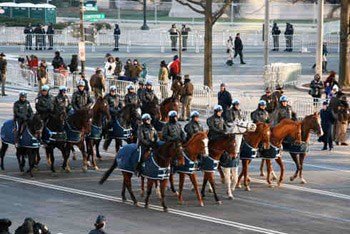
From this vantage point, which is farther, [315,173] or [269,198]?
[315,173]

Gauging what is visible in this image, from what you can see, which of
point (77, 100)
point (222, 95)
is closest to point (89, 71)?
point (222, 95)

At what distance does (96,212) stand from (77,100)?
6049 mm

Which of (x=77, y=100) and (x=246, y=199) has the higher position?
(x=77, y=100)

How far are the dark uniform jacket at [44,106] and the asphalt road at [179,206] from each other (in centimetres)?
156

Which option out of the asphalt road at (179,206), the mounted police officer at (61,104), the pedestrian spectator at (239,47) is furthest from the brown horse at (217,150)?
the pedestrian spectator at (239,47)

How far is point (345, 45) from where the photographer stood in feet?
145

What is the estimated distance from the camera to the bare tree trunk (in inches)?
1737

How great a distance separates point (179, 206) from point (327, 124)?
31.3 feet

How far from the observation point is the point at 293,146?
90.9ft

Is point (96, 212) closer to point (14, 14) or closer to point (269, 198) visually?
point (269, 198)

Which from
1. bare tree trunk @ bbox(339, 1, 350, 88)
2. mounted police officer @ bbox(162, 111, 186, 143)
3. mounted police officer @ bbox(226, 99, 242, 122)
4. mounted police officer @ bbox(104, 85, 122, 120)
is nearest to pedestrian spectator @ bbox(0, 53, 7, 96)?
bare tree trunk @ bbox(339, 1, 350, 88)

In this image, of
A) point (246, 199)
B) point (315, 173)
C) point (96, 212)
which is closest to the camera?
point (96, 212)

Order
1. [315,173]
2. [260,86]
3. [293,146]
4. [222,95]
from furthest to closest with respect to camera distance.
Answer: [260,86], [222,95], [315,173], [293,146]

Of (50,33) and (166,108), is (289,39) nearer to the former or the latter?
(50,33)
